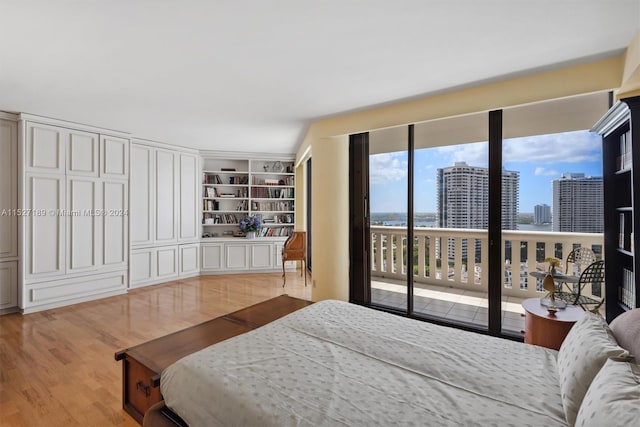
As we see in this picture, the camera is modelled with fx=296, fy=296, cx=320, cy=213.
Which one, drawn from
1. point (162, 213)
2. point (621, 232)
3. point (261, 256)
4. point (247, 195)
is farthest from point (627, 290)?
point (162, 213)

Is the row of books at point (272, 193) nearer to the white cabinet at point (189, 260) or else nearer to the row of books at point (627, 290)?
the white cabinet at point (189, 260)

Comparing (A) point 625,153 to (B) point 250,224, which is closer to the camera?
(A) point 625,153

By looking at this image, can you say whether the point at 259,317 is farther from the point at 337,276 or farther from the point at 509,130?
the point at 509,130

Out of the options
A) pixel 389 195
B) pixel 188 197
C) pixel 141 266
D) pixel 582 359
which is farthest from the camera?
pixel 188 197

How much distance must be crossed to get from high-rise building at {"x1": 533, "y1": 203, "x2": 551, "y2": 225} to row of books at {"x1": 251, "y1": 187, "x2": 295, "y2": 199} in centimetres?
445

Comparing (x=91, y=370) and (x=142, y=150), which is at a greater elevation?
(x=142, y=150)

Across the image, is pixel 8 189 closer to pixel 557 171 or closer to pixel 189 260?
pixel 189 260

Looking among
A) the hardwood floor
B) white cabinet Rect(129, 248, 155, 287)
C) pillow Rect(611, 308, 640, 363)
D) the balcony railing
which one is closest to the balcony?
the balcony railing

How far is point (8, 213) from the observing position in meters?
3.68

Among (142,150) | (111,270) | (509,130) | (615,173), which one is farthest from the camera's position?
(142,150)

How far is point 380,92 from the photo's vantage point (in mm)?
3027

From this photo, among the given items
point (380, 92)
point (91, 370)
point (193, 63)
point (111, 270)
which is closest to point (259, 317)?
point (91, 370)

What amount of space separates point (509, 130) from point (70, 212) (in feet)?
17.8

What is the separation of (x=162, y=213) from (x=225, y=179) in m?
1.47
